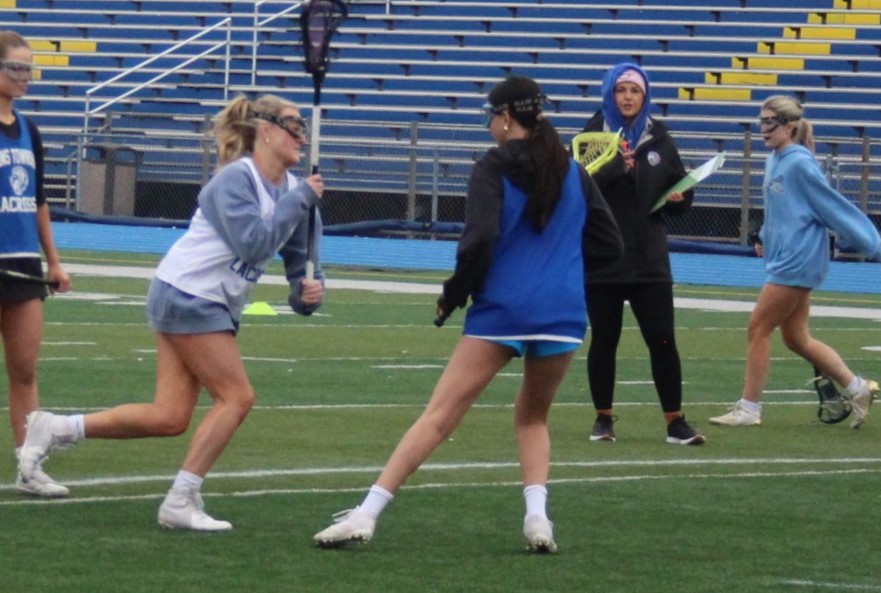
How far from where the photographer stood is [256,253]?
715cm

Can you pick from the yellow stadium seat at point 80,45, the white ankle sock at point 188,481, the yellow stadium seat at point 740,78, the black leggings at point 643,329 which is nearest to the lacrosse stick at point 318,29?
the white ankle sock at point 188,481

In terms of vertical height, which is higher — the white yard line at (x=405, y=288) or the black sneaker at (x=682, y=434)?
the black sneaker at (x=682, y=434)

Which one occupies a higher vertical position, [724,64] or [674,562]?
[724,64]

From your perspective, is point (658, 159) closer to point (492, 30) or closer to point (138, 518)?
point (138, 518)

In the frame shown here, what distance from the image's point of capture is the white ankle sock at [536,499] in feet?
23.1

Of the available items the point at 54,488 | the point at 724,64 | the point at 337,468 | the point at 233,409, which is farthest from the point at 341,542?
the point at 724,64

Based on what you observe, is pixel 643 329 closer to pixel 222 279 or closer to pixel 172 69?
pixel 222 279

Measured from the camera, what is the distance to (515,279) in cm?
690

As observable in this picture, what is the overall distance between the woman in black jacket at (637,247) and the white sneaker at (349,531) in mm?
3683

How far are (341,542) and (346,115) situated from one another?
2699 cm

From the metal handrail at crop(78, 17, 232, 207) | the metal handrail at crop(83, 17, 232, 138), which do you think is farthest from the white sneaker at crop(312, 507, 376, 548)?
the metal handrail at crop(83, 17, 232, 138)

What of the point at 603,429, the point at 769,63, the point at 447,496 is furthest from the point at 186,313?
the point at 769,63

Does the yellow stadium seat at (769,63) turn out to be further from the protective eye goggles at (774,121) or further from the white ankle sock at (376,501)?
the white ankle sock at (376,501)

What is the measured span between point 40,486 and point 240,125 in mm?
1683
